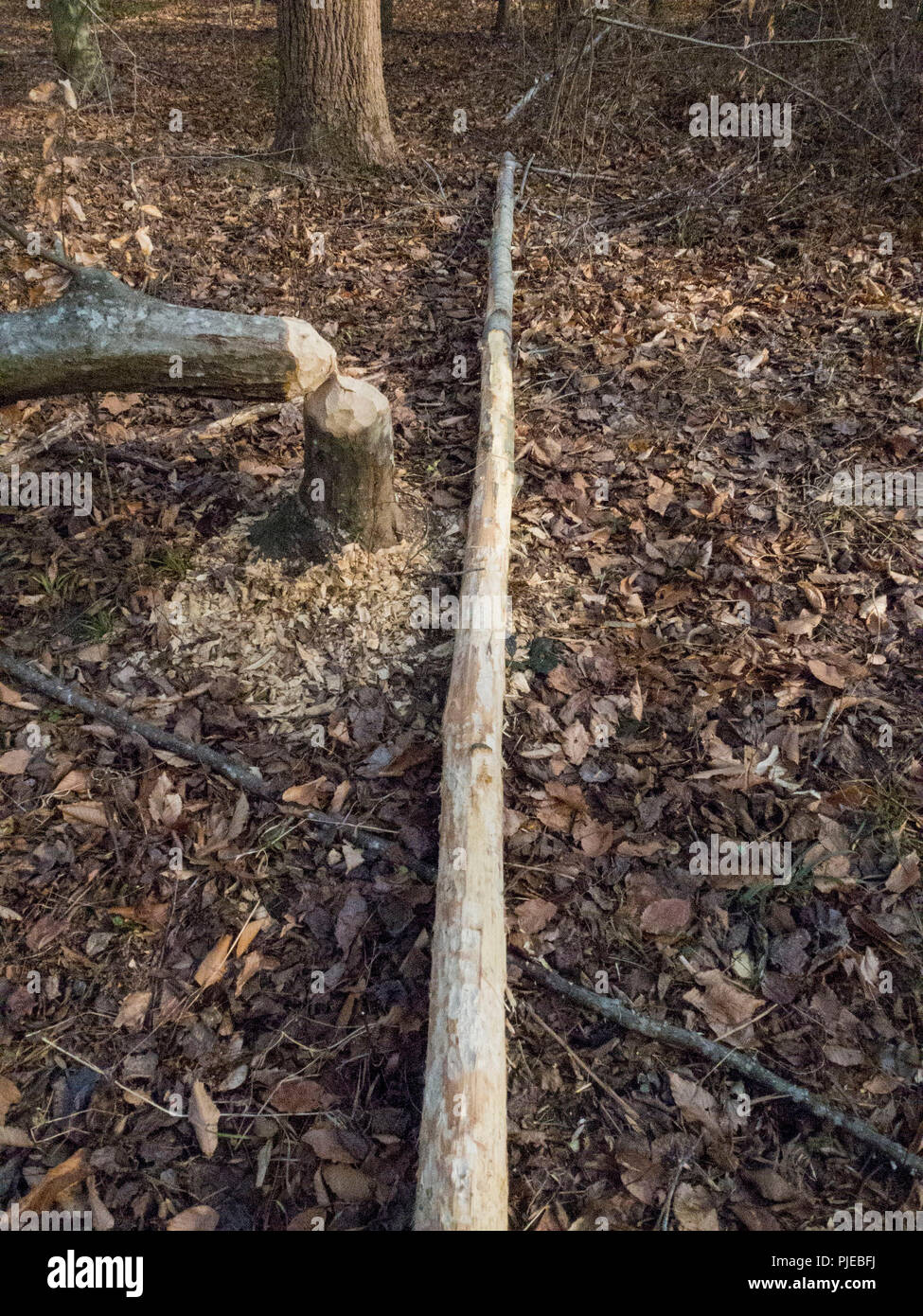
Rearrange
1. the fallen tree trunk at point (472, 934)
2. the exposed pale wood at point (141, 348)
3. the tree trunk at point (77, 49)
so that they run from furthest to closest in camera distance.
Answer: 1. the tree trunk at point (77, 49)
2. the exposed pale wood at point (141, 348)
3. the fallen tree trunk at point (472, 934)

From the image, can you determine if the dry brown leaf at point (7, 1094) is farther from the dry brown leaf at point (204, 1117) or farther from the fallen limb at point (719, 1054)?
the fallen limb at point (719, 1054)

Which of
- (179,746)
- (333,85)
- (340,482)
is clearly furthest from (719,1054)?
(333,85)

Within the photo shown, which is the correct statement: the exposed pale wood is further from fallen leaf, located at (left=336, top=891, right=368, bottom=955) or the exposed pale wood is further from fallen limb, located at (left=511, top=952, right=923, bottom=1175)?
fallen limb, located at (left=511, top=952, right=923, bottom=1175)

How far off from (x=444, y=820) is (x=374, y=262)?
218 inches

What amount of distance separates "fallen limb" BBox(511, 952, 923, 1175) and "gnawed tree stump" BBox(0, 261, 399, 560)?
2.40 m

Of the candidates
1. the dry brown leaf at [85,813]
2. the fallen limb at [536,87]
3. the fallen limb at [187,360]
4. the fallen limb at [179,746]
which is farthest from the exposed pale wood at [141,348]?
the fallen limb at [536,87]

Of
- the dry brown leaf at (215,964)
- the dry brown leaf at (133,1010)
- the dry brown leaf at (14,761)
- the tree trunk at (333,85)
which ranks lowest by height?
the dry brown leaf at (133,1010)

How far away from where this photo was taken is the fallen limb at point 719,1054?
2309mm

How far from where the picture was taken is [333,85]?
7.20 metres

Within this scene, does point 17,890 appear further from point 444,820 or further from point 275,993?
point 444,820

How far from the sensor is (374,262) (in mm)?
6648

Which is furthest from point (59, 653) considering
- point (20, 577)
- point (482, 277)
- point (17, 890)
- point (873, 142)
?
point (873, 142)

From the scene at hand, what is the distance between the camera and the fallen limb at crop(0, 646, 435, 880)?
10.2 ft

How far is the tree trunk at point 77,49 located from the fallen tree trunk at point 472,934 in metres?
9.34
